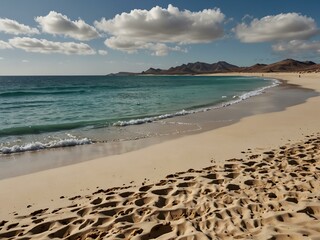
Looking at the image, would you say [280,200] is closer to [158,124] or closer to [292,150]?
[292,150]

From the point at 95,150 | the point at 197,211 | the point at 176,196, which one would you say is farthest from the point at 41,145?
the point at 197,211

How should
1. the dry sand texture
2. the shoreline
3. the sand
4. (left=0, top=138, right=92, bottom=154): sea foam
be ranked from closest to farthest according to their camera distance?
the dry sand texture < the sand < the shoreline < (left=0, top=138, right=92, bottom=154): sea foam

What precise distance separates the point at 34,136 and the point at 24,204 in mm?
8416

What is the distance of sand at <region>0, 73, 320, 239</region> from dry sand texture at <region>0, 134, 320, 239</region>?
0.02 meters

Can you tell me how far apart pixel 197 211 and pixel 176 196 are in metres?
0.80

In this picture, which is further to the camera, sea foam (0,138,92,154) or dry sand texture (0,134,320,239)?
sea foam (0,138,92,154)

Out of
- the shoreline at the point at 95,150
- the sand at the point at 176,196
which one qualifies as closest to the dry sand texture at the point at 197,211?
the sand at the point at 176,196

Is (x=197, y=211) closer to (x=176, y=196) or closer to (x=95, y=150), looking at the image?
(x=176, y=196)

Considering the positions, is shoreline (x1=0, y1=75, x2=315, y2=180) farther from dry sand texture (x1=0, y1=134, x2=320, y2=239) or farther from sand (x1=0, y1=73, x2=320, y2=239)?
dry sand texture (x1=0, y1=134, x2=320, y2=239)

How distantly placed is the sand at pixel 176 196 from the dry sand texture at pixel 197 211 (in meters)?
0.02

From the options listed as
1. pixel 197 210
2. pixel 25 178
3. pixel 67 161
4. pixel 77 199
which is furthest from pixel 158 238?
pixel 67 161

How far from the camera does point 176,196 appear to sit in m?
5.81

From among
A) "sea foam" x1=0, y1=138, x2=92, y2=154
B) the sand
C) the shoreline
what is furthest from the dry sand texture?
"sea foam" x1=0, y1=138, x2=92, y2=154

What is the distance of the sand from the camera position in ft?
15.0
